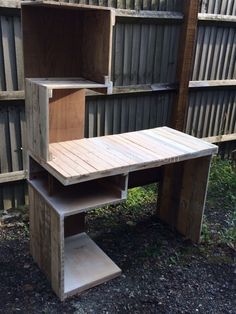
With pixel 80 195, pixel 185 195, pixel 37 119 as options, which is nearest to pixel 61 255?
pixel 80 195

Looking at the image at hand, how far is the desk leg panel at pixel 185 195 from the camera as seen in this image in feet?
9.57

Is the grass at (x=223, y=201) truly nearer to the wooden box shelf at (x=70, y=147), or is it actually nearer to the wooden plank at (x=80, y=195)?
the wooden box shelf at (x=70, y=147)

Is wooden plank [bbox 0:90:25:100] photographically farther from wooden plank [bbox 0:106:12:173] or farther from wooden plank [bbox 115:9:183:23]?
wooden plank [bbox 115:9:183:23]

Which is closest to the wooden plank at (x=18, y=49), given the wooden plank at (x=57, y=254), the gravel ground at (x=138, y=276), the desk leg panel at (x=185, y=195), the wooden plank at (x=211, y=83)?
the gravel ground at (x=138, y=276)

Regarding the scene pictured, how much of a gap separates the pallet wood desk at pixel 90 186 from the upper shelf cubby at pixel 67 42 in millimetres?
518

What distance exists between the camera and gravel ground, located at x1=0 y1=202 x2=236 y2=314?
2357 mm

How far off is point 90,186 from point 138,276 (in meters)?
0.79

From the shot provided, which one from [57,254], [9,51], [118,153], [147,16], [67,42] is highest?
[147,16]

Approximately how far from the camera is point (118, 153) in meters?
2.43

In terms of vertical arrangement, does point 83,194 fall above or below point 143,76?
below

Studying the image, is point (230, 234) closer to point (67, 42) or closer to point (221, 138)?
point (221, 138)

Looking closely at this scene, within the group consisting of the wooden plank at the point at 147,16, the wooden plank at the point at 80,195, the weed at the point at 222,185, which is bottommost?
the weed at the point at 222,185

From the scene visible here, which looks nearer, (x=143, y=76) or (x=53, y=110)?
(x=53, y=110)

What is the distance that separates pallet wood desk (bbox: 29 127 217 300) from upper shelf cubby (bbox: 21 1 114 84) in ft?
1.70
